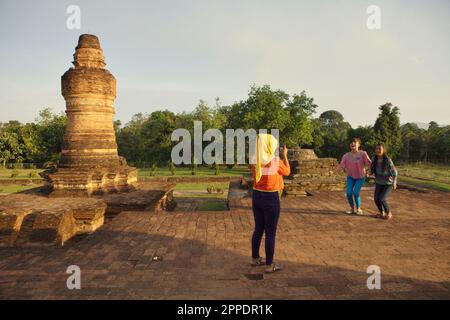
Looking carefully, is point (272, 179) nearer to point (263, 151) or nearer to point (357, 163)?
point (263, 151)

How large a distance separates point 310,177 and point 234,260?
5.87 m

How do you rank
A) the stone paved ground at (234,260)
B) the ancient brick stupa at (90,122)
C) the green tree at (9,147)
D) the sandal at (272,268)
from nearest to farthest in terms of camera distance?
1. the stone paved ground at (234,260)
2. the sandal at (272,268)
3. the ancient brick stupa at (90,122)
4. the green tree at (9,147)

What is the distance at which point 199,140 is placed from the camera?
33469 mm

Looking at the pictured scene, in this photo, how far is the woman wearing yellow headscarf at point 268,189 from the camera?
301 cm

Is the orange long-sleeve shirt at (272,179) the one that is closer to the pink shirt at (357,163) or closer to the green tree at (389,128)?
the pink shirt at (357,163)

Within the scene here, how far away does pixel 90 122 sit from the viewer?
7.87m

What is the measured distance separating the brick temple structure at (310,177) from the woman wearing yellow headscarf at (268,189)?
194 inches

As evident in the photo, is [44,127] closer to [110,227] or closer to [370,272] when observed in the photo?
[110,227]

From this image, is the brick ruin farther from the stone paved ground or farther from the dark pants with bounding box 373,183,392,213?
the dark pants with bounding box 373,183,392,213

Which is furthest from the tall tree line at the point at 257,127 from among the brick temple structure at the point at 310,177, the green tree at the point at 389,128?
the brick temple structure at the point at 310,177

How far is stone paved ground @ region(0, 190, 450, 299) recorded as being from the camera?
8.63 feet

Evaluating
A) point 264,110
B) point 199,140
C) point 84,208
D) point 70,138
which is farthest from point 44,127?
point 84,208

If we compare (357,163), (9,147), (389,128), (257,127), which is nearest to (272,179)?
(357,163)

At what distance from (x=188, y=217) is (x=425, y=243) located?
382 centimetres
